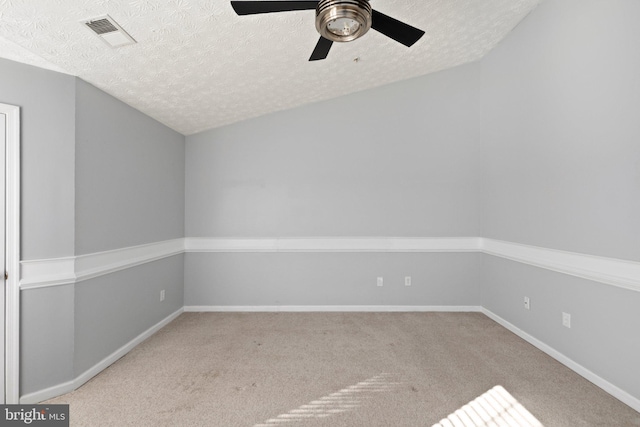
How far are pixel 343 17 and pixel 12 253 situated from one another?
2.57 meters

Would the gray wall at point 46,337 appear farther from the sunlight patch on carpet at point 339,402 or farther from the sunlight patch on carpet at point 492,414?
the sunlight patch on carpet at point 492,414

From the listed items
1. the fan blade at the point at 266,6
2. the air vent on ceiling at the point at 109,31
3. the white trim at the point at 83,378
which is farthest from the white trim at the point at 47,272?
the fan blade at the point at 266,6

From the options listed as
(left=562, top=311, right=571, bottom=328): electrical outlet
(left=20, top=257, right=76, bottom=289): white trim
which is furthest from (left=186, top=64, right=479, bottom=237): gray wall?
(left=20, top=257, right=76, bottom=289): white trim

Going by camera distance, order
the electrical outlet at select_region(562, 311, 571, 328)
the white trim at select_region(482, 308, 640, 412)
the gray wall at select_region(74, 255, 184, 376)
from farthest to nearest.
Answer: the electrical outlet at select_region(562, 311, 571, 328) → the gray wall at select_region(74, 255, 184, 376) → the white trim at select_region(482, 308, 640, 412)

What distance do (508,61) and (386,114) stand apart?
1.41 m

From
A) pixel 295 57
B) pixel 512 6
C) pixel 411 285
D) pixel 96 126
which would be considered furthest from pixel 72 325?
pixel 512 6

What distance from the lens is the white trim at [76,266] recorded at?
1.99 metres

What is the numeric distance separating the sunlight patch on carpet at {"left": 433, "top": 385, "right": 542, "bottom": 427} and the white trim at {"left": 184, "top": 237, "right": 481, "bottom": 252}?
1945mm

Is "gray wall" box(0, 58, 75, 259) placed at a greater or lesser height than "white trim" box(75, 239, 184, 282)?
greater

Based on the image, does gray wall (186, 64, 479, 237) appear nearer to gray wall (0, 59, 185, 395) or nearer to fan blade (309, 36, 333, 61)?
gray wall (0, 59, 185, 395)

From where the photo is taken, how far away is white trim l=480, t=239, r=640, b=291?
198 cm

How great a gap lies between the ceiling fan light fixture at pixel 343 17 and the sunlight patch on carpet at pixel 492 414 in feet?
7.90

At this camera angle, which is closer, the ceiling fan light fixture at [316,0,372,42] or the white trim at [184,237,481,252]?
the ceiling fan light fixture at [316,0,372,42]

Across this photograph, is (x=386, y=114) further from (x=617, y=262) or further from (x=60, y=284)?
(x=60, y=284)
